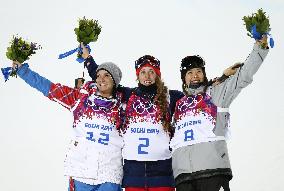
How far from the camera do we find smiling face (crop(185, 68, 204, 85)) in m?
5.26

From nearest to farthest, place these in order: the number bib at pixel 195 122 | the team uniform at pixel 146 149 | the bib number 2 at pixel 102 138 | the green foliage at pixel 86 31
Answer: the number bib at pixel 195 122 → the team uniform at pixel 146 149 → the bib number 2 at pixel 102 138 → the green foliage at pixel 86 31

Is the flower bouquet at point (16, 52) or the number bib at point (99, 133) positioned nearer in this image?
the number bib at point (99, 133)

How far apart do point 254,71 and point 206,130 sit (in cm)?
92

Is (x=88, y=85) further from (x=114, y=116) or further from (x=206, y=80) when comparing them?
(x=206, y=80)

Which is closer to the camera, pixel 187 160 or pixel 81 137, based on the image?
pixel 187 160

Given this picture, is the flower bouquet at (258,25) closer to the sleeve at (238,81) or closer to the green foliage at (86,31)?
the sleeve at (238,81)

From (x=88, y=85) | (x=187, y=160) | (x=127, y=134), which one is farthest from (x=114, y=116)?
(x=187, y=160)

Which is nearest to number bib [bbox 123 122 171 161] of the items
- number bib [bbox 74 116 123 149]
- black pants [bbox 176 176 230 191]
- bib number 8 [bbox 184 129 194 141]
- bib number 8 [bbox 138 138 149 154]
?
bib number 8 [bbox 138 138 149 154]

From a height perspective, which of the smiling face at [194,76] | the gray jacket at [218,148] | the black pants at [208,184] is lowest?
the black pants at [208,184]

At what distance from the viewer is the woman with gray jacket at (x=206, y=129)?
4641mm

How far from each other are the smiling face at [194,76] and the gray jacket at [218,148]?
0.37 m

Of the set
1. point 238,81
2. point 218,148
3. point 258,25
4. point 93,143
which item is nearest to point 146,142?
point 93,143

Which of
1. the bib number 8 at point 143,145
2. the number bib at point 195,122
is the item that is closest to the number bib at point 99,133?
the bib number 8 at point 143,145

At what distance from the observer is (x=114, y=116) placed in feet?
17.5
